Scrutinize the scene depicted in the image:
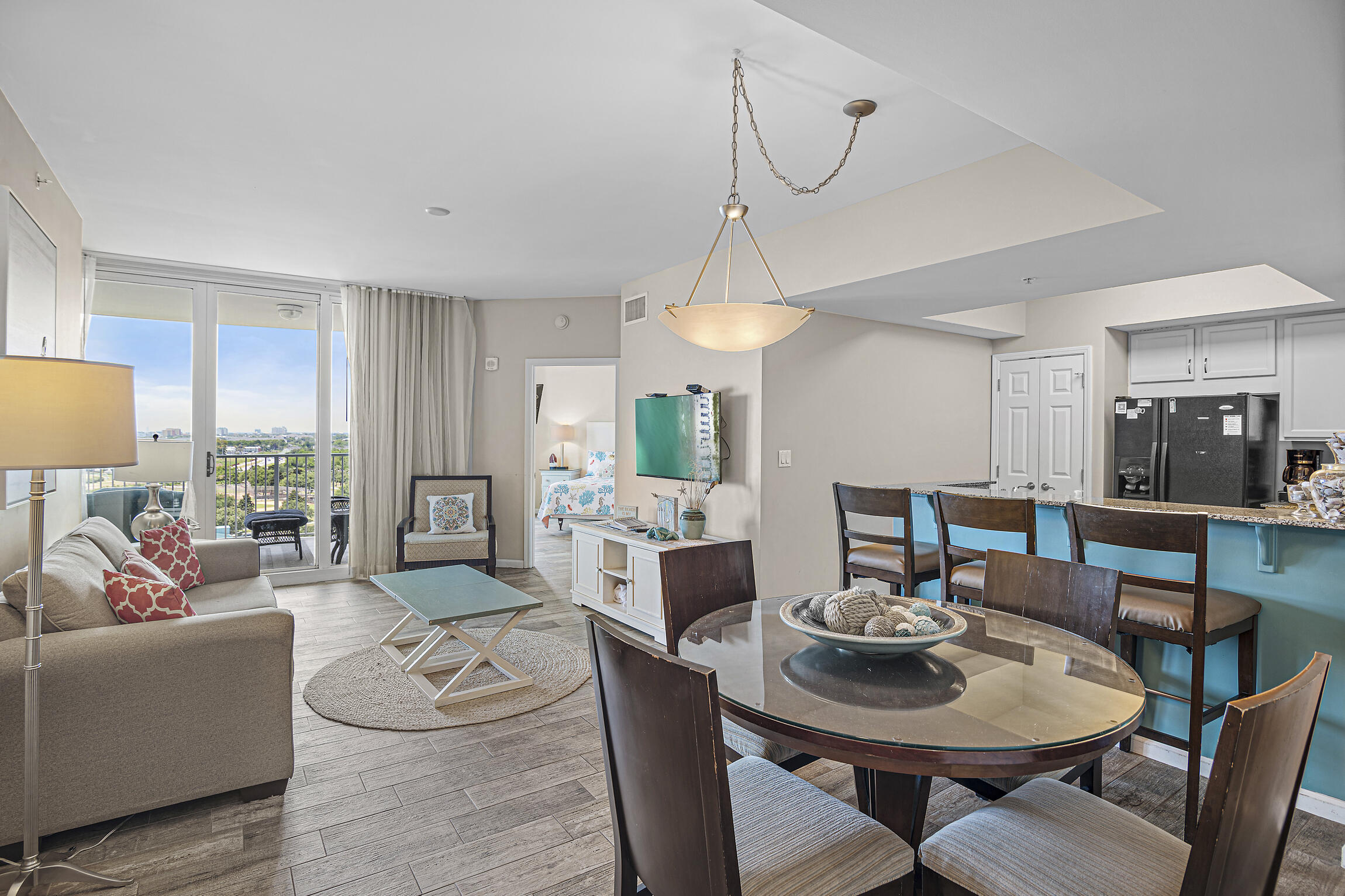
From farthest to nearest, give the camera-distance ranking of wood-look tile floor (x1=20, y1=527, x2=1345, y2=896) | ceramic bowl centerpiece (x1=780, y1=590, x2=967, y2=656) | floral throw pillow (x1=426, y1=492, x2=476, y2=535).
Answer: floral throw pillow (x1=426, y1=492, x2=476, y2=535), wood-look tile floor (x1=20, y1=527, x2=1345, y2=896), ceramic bowl centerpiece (x1=780, y1=590, x2=967, y2=656)

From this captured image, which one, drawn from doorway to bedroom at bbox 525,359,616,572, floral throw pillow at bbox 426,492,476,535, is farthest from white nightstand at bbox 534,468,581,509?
floral throw pillow at bbox 426,492,476,535

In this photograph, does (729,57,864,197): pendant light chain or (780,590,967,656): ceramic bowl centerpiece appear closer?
(780,590,967,656): ceramic bowl centerpiece

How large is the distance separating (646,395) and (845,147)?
9.03 ft

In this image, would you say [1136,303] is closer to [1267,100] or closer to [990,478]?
[990,478]

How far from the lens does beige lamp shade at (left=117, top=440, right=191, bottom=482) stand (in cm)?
490

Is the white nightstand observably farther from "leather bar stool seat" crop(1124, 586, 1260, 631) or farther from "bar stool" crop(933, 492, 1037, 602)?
"leather bar stool seat" crop(1124, 586, 1260, 631)

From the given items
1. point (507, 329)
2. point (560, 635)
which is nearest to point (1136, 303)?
point (560, 635)

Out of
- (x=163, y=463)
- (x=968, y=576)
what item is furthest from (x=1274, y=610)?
(x=163, y=463)

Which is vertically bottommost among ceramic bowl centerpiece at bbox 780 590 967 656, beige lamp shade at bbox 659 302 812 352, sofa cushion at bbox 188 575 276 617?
sofa cushion at bbox 188 575 276 617

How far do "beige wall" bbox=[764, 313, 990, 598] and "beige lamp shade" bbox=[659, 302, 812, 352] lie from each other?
1.89m

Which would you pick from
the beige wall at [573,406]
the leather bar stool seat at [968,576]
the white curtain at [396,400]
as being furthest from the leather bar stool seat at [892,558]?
the beige wall at [573,406]

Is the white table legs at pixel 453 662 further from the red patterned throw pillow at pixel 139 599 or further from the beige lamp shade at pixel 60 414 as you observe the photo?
the beige lamp shade at pixel 60 414

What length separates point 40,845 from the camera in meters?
2.11

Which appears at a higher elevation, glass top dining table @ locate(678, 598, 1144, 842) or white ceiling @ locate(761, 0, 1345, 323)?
white ceiling @ locate(761, 0, 1345, 323)
